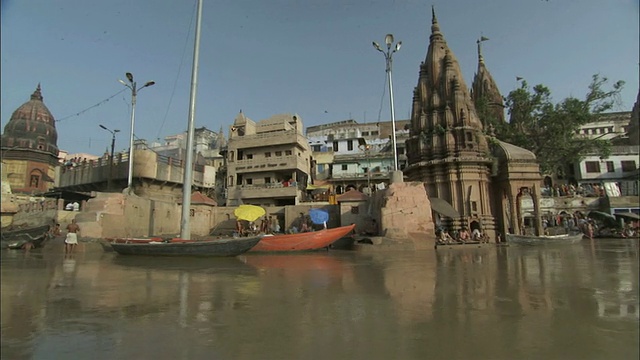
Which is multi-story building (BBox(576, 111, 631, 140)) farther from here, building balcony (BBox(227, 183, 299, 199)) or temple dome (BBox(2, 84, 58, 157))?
temple dome (BBox(2, 84, 58, 157))

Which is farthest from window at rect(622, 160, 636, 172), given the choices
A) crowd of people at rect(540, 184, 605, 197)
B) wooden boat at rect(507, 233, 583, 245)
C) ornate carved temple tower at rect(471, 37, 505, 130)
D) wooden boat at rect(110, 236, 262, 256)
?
wooden boat at rect(110, 236, 262, 256)

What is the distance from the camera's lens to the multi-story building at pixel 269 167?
34688 millimetres

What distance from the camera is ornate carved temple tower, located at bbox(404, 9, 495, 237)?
→ 64.5ft

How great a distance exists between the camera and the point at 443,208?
18.5m

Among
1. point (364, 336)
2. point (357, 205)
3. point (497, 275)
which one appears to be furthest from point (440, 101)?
point (364, 336)

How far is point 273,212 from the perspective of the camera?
94.7 ft

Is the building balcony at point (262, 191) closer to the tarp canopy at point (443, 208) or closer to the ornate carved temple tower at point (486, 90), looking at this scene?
the tarp canopy at point (443, 208)

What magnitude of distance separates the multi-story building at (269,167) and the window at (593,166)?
28.4m

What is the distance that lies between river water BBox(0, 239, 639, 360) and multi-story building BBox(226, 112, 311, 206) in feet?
91.3

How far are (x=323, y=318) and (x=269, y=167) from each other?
107 feet

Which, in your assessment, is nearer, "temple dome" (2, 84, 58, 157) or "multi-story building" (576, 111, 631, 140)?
"temple dome" (2, 84, 58, 157)

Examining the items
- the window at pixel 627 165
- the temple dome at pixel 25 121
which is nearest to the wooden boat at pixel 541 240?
the temple dome at pixel 25 121

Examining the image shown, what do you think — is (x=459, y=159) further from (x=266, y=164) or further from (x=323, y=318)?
(x=266, y=164)

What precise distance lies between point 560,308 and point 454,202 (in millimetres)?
15959
